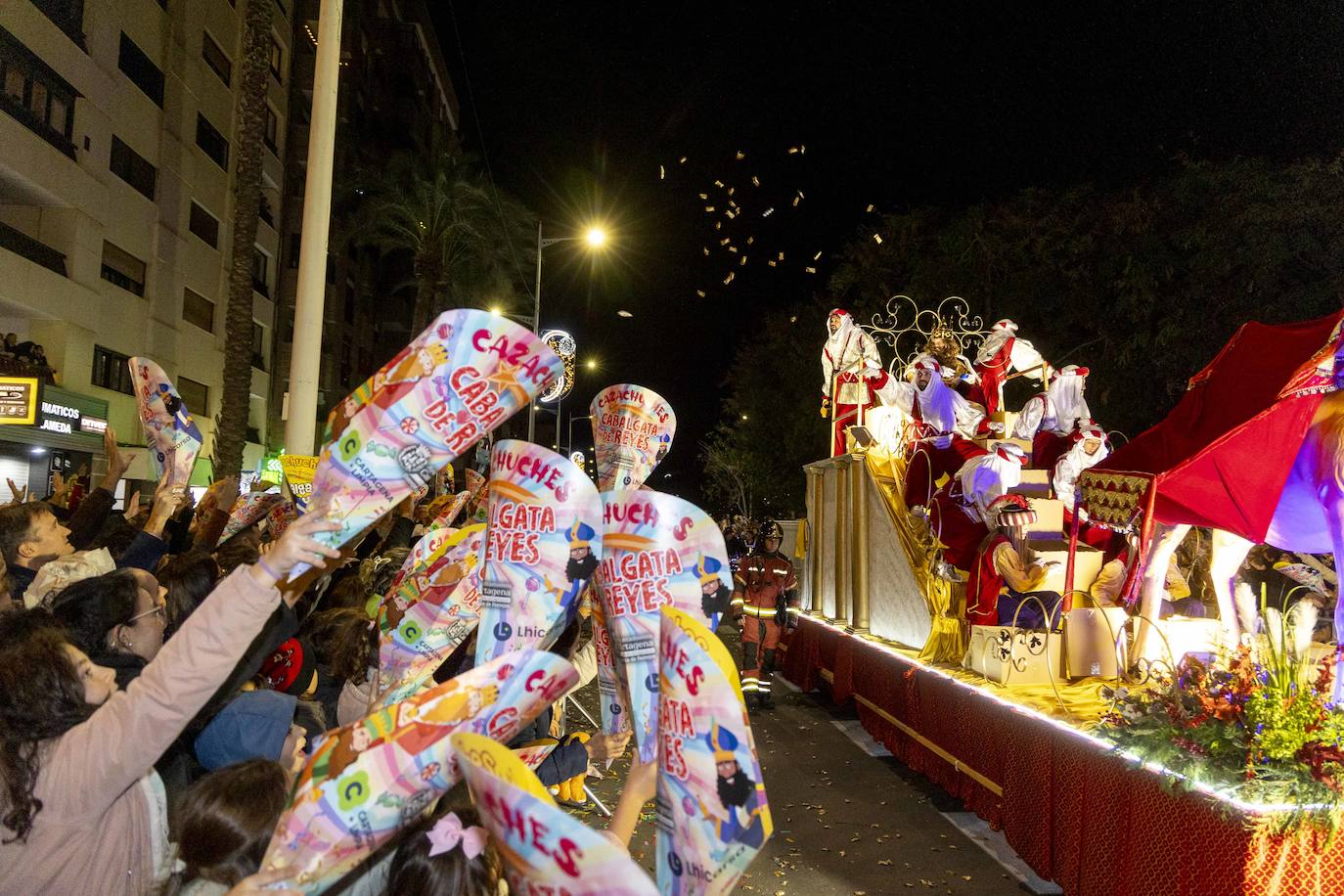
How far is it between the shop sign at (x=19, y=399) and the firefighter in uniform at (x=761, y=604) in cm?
1036

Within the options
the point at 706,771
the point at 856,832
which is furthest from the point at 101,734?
the point at 856,832

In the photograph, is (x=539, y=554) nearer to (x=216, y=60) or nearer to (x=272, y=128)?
(x=216, y=60)

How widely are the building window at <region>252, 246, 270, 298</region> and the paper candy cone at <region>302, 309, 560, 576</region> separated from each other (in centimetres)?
3536

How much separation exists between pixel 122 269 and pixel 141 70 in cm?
514

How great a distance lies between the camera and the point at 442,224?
86.5ft

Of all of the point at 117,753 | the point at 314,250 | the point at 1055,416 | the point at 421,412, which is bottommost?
the point at 117,753

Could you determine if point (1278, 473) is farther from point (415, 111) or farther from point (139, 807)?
point (415, 111)

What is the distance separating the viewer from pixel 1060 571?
26.7 feet

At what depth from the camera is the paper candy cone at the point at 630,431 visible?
3.99 metres

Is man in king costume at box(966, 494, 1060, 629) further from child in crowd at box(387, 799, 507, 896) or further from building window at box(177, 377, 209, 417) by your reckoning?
building window at box(177, 377, 209, 417)

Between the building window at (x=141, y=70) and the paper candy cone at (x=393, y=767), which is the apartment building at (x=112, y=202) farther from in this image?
the paper candy cone at (x=393, y=767)

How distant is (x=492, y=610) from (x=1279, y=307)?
20646 millimetres

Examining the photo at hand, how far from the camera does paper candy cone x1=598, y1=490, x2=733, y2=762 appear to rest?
2828mm

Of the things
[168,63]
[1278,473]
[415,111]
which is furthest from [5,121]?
[415,111]
